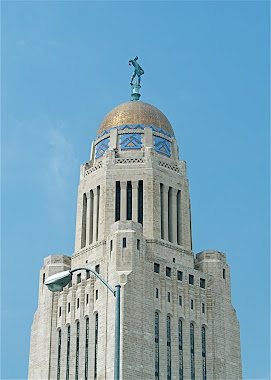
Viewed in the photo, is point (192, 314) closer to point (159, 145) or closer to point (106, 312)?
point (106, 312)

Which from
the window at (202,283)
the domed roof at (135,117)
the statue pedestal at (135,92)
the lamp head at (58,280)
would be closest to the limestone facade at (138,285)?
the window at (202,283)

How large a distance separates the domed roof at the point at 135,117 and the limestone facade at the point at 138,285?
512 millimetres

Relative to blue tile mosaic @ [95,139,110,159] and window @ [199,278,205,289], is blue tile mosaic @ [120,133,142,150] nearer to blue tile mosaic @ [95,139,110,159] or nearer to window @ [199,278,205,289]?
blue tile mosaic @ [95,139,110,159]

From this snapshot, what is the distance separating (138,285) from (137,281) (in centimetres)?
29

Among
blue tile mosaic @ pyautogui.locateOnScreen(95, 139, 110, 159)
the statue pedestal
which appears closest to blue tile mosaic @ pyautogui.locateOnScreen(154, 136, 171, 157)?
blue tile mosaic @ pyautogui.locateOnScreen(95, 139, 110, 159)

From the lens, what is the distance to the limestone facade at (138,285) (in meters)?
52.6

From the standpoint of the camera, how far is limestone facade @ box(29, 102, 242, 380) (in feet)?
173

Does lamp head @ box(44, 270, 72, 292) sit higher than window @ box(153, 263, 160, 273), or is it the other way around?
window @ box(153, 263, 160, 273)

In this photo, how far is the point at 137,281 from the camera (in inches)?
2098

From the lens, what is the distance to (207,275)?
58.3 m

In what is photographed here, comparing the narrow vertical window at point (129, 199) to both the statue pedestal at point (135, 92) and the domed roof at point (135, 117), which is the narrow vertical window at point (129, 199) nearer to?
the domed roof at point (135, 117)

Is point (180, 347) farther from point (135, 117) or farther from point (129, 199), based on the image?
point (135, 117)

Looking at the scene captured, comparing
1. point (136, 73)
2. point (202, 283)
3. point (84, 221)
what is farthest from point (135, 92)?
point (202, 283)

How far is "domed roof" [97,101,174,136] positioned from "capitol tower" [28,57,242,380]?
109 mm
